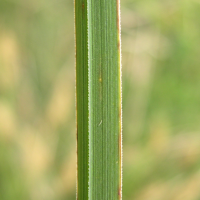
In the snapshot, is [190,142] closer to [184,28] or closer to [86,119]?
[184,28]

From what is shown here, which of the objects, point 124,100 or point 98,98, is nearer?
point 98,98

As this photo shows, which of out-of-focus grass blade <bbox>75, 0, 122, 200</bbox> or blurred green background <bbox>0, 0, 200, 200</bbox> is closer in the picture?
out-of-focus grass blade <bbox>75, 0, 122, 200</bbox>

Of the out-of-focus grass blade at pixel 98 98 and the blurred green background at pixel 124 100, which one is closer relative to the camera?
the out-of-focus grass blade at pixel 98 98

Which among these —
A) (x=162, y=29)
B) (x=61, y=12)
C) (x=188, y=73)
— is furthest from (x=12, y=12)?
(x=188, y=73)
